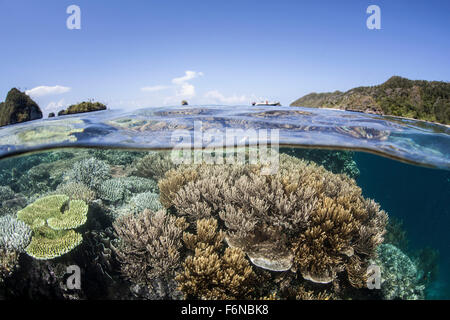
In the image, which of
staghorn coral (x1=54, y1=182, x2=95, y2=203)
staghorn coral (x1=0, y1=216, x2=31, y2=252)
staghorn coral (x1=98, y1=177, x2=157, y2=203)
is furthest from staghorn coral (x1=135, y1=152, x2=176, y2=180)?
staghorn coral (x1=0, y1=216, x2=31, y2=252)

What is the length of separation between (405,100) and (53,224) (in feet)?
78.2

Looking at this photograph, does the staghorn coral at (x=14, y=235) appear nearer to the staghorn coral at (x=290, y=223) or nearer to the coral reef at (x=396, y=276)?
the staghorn coral at (x=290, y=223)

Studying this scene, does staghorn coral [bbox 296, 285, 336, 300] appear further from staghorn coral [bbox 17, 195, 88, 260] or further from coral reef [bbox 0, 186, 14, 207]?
coral reef [bbox 0, 186, 14, 207]

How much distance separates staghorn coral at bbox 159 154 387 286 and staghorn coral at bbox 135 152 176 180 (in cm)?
342

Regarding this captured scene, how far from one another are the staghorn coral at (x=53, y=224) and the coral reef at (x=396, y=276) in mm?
6932

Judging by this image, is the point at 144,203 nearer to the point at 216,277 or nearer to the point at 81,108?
the point at 216,277

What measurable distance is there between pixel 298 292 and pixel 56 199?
6184 millimetres

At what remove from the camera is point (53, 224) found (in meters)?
4.39

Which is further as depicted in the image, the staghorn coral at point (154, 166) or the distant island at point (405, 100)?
the distant island at point (405, 100)

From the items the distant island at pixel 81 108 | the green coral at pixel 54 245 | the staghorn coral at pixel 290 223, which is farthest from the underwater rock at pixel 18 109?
the staghorn coral at pixel 290 223

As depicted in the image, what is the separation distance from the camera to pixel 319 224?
161 inches

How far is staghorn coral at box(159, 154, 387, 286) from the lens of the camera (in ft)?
12.6

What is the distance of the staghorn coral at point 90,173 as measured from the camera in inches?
289

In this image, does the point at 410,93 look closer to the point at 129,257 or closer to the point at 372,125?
the point at 372,125
